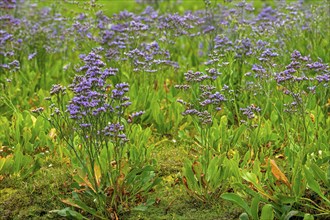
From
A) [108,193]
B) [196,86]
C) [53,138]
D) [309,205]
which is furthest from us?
[196,86]

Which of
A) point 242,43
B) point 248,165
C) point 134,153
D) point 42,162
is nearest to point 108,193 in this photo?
point 134,153

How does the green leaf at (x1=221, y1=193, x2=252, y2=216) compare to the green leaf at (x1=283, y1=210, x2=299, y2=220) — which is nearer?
the green leaf at (x1=283, y1=210, x2=299, y2=220)

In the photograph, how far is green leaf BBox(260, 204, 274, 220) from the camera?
4.05m

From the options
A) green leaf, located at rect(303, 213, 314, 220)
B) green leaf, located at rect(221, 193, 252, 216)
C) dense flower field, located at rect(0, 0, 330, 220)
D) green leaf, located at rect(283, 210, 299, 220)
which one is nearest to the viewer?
green leaf, located at rect(303, 213, 314, 220)

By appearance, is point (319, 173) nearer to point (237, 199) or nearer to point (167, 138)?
point (237, 199)

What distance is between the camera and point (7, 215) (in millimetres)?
4680

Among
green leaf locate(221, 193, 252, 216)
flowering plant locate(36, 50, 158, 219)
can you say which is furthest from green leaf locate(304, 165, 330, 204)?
flowering plant locate(36, 50, 158, 219)

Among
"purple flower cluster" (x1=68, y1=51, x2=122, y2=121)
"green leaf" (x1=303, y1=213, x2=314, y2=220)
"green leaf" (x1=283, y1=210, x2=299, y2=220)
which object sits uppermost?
"purple flower cluster" (x1=68, y1=51, x2=122, y2=121)

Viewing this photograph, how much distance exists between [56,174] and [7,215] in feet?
1.93

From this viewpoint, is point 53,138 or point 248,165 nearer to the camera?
point 248,165

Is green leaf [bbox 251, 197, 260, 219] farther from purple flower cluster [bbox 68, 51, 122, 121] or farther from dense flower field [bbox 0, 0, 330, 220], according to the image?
purple flower cluster [bbox 68, 51, 122, 121]

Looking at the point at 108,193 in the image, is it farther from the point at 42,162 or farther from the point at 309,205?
the point at 309,205

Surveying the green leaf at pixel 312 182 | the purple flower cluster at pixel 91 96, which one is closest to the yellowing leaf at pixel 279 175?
the green leaf at pixel 312 182

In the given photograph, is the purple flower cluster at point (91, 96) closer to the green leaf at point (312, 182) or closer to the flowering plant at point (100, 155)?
the flowering plant at point (100, 155)
